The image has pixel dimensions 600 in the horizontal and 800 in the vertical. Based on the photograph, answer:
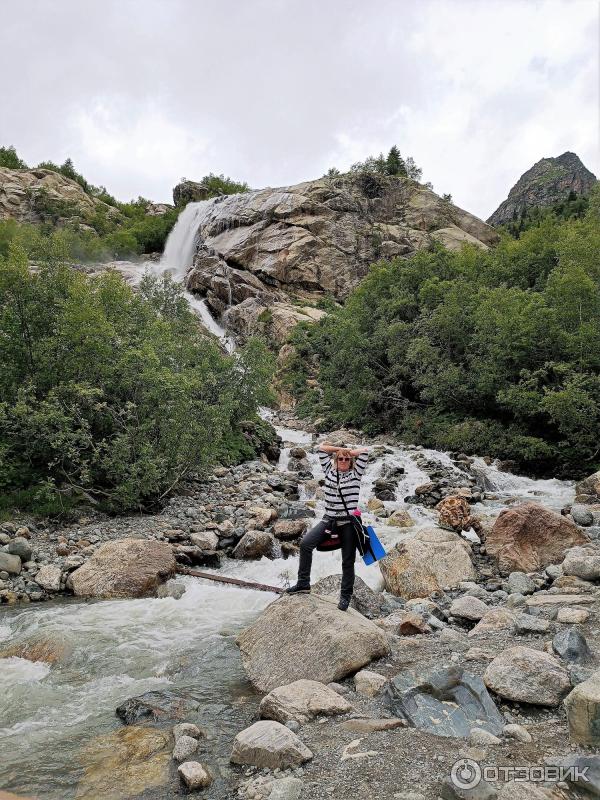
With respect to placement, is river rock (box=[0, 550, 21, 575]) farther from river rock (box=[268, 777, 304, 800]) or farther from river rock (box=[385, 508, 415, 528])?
river rock (box=[385, 508, 415, 528])

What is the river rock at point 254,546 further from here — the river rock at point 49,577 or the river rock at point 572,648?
the river rock at point 572,648

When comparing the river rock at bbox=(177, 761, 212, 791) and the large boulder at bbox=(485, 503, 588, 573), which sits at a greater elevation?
the large boulder at bbox=(485, 503, 588, 573)

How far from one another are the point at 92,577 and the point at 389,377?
20.2m

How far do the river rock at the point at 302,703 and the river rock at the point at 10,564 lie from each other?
6.79 meters

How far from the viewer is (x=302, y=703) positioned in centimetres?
478

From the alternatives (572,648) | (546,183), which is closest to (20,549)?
(572,648)

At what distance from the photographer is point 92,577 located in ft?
30.2

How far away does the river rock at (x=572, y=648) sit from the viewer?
5.07 metres

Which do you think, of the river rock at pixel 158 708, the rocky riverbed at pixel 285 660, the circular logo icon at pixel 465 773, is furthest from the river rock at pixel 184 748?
the circular logo icon at pixel 465 773

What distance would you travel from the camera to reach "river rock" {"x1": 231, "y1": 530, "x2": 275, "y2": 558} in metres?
11.0

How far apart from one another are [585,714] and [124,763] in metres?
3.82

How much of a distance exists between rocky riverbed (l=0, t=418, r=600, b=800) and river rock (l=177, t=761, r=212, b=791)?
20 millimetres

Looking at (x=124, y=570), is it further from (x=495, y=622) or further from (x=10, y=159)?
(x=10, y=159)

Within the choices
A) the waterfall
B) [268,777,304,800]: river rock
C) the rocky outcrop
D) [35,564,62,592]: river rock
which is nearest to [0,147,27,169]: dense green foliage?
the rocky outcrop
